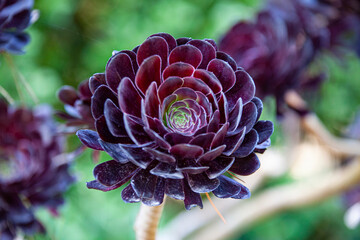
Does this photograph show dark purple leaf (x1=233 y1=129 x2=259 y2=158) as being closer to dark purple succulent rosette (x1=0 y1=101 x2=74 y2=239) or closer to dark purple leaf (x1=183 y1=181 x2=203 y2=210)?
dark purple leaf (x1=183 y1=181 x2=203 y2=210)

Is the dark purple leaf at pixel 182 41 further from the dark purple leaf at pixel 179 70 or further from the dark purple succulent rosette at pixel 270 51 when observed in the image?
the dark purple succulent rosette at pixel 270 51

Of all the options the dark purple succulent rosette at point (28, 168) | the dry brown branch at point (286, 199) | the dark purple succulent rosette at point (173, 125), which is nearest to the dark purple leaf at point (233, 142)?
the dark purple succulent rosette at point (173, 125)

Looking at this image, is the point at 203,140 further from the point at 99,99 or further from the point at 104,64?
the point at 104,64

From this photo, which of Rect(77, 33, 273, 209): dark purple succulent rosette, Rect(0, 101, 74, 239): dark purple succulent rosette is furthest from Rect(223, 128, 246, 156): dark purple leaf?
Rect(0, 101, 74, 239): dark purple succulent rosette

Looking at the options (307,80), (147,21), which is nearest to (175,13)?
(147,21)

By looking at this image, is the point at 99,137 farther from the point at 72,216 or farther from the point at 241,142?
the point at 72,216

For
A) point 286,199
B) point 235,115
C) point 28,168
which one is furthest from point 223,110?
point 286,199

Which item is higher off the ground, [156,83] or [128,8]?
[156,83]
